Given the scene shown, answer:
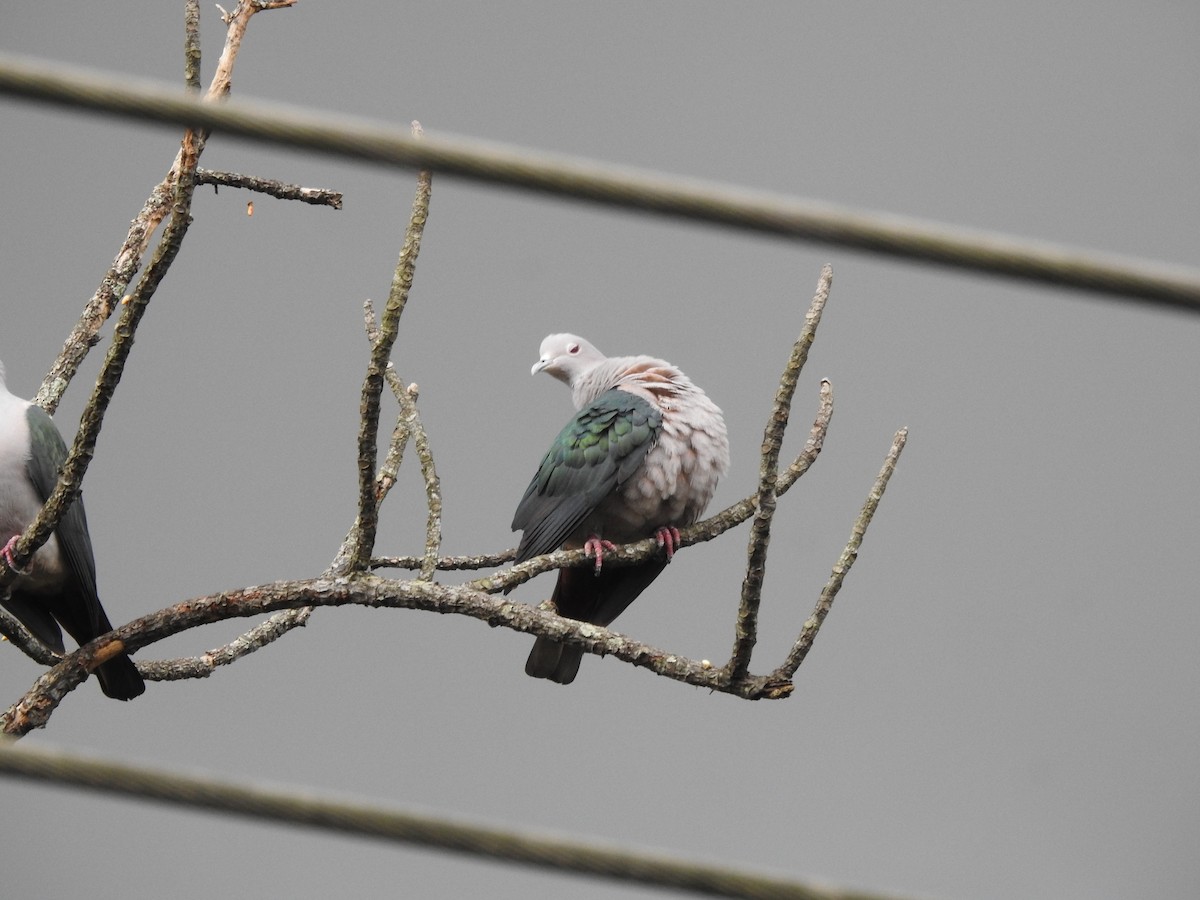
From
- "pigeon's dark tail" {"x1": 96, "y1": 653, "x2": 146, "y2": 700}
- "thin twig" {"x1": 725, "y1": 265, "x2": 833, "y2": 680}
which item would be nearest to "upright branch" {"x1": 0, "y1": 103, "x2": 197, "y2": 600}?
"pigeon's dark tail" {"x1": 96, "y1": 653, "x2": 146, "y2": 700}

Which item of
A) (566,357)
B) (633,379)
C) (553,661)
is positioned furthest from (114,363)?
(566,357)

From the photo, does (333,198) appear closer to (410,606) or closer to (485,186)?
(410,606)

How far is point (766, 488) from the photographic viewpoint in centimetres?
317

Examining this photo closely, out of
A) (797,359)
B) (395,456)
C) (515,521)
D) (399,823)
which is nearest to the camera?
(399,823)

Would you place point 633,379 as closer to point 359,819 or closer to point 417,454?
point 417,454

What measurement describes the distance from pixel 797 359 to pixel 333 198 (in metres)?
2.28

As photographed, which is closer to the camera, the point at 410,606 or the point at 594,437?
the point at 410,606

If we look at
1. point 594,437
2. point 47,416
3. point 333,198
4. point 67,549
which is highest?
point 333,198

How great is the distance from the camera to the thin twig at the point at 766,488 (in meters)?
2.98

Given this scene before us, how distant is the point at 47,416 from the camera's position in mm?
4719

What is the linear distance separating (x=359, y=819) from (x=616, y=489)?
3695mm

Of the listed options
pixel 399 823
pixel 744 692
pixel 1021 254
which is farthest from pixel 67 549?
pixel 1021 254

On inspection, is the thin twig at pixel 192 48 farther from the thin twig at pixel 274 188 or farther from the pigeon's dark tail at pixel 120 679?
the pigeon's dark tail at pixel 120 679

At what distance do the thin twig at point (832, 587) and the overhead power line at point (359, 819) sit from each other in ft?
7.00
